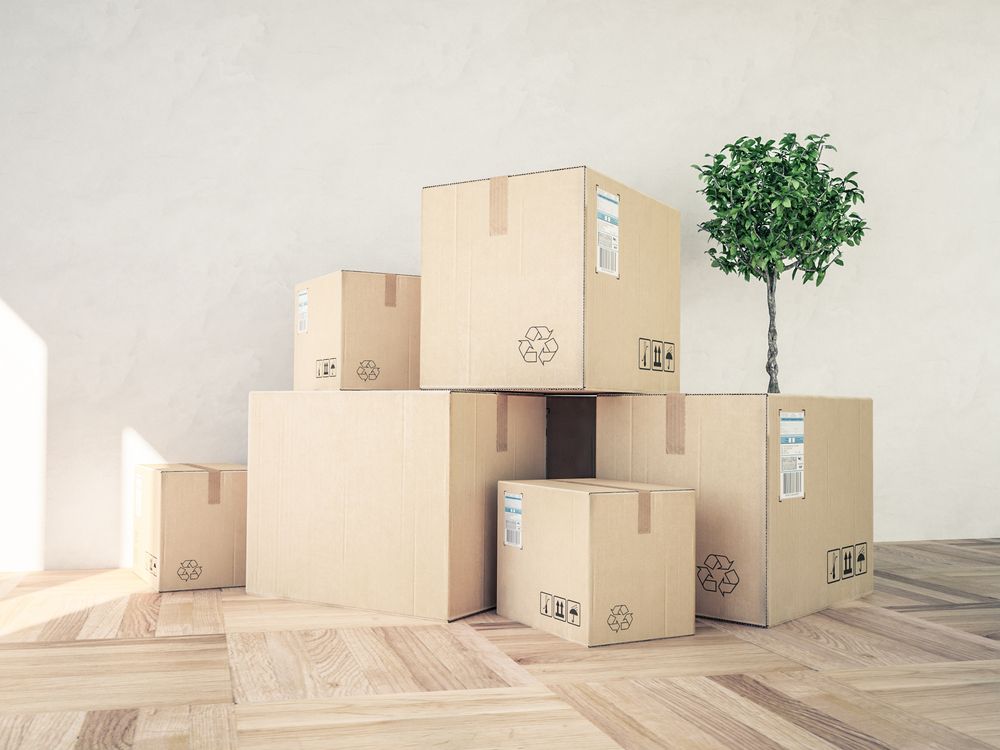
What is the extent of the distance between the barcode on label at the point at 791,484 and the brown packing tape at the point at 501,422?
59 centimetres

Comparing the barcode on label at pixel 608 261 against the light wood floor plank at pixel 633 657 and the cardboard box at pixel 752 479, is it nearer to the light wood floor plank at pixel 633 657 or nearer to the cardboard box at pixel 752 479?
the cardboard box at pixel 752 479

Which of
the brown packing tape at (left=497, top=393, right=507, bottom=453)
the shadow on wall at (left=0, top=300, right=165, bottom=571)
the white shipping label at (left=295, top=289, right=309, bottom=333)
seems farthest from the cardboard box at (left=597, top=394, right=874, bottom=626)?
the shadow on wall at (left=0, top=300, right=165, bottom=571)

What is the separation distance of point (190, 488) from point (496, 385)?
2.76ft

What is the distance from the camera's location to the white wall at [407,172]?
235 cm

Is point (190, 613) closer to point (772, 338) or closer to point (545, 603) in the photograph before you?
point (545, 603)

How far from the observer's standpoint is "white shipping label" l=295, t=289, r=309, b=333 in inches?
88.6

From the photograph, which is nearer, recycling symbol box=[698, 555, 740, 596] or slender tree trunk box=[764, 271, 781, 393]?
recycling symbol box=[698, 555, 740, 596]

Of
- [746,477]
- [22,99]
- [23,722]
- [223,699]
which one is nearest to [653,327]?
[746,477]

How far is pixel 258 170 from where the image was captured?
2500 mm

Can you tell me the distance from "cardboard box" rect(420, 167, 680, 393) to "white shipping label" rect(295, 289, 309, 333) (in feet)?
1.65

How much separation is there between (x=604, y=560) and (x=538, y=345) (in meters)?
0.43

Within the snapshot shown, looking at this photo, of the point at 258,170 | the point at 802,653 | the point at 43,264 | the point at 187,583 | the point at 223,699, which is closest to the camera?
the point at 223,699

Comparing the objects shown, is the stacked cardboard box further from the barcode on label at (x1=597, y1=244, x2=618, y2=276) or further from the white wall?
the white wall

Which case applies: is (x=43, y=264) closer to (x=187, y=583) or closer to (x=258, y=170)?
(x=258, y=170)
